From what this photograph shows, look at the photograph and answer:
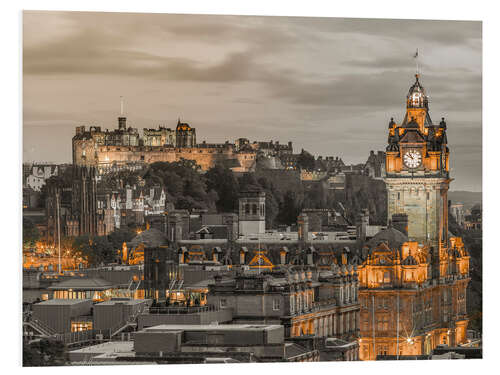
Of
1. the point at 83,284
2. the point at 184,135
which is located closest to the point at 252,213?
the point at 184,135

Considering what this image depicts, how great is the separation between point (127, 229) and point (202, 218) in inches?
104

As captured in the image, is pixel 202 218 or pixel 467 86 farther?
pixel 202 218

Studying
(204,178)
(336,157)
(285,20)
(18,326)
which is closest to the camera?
(18,326)

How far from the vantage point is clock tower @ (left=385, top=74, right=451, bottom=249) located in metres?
69.1

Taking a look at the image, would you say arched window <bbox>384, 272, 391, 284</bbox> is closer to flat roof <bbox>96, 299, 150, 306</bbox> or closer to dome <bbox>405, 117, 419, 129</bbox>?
dome <bbox>405, 117, 419, 129</bbox>

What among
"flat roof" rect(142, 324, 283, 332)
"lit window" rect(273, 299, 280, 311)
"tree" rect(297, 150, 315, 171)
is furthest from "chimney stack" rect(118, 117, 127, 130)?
"flat roof" rect(142, 324, 283, 332)

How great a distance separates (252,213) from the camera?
70.0m

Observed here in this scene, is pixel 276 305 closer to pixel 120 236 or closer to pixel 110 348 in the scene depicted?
pixel 110 348

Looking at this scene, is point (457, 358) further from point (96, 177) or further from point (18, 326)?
point (96, 177)

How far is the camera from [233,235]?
67.9m

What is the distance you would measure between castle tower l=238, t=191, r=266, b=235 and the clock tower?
12.1ft

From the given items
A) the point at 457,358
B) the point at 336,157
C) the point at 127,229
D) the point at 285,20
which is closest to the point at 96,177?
the point at 127,229

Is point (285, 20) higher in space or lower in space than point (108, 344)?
higher
